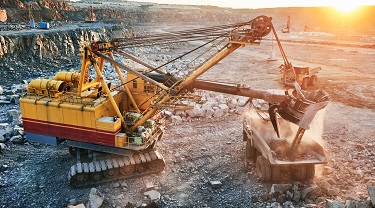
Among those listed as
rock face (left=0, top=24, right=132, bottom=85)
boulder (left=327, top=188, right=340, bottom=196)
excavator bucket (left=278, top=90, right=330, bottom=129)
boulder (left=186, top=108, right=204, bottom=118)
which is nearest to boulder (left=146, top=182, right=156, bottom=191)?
excavator bucket (left=278, top=90, right=330, bottom=129)

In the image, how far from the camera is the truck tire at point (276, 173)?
32.9 ft

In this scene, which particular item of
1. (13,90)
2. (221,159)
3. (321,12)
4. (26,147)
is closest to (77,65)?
(13,90)

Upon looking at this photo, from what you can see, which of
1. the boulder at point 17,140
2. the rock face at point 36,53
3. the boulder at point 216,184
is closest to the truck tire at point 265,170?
the boulder at point 216,184

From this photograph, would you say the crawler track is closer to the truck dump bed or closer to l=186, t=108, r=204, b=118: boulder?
the truck dump bed

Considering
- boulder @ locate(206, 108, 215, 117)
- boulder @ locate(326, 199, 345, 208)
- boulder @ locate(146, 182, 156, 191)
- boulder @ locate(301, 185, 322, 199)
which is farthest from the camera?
boulder @ locate(206, 108, 215, 117)

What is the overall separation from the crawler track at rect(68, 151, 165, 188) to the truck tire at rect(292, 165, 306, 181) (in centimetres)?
458

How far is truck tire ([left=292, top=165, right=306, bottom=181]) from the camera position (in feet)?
32.7

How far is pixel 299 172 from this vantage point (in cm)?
999

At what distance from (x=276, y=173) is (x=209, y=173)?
7.87 feet

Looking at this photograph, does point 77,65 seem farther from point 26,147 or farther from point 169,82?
point 169,82

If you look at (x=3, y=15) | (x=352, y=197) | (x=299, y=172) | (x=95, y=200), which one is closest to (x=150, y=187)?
(x=95, y=200)

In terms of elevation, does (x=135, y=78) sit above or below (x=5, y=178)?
above

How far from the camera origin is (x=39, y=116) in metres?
10.8

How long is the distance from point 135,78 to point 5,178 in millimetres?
5771
